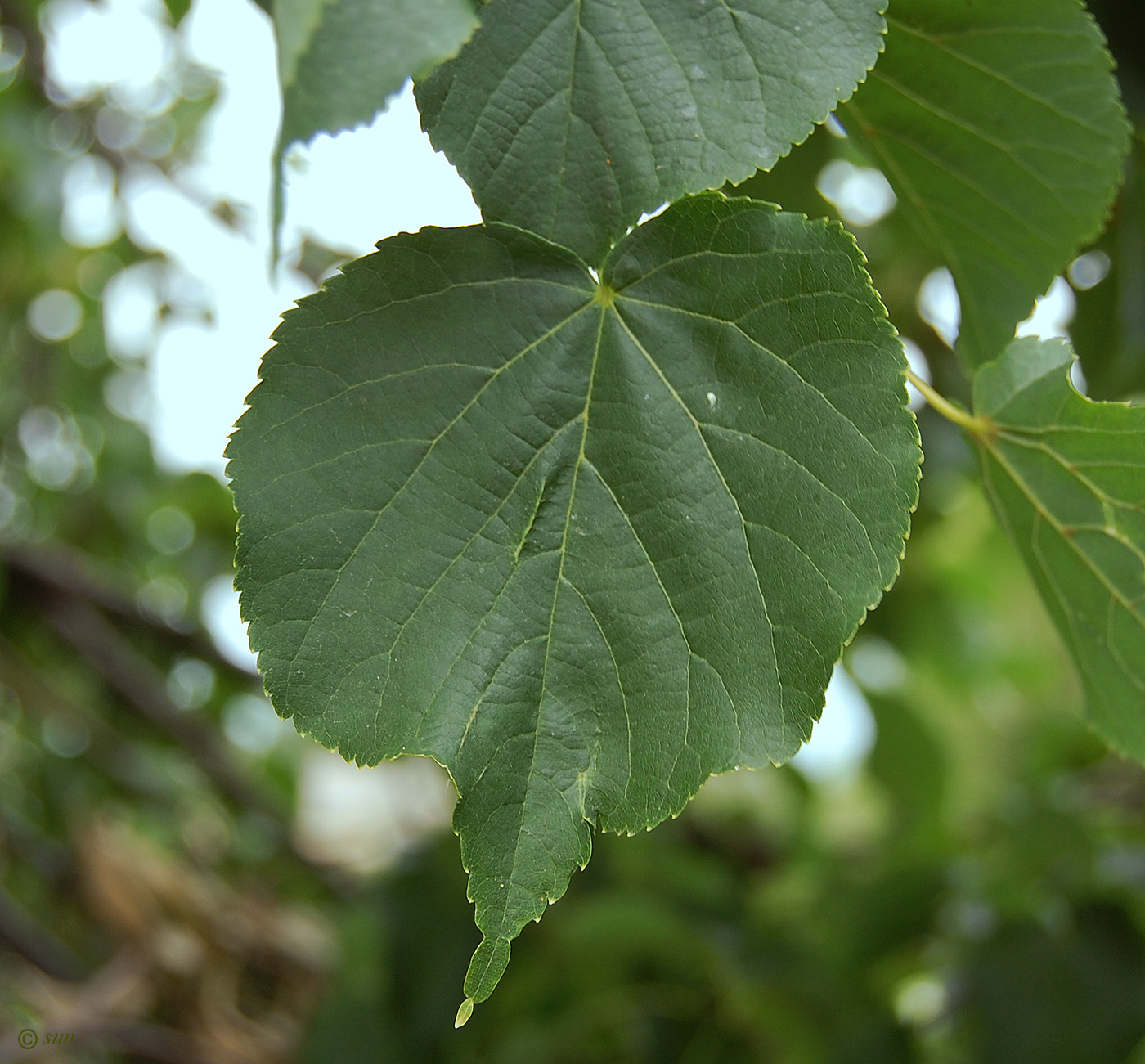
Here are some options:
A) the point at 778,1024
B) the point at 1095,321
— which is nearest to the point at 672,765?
the point at 1095,321

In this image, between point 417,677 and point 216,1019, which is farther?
point 216,1019

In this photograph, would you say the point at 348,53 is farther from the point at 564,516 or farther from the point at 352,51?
the point at 564,516

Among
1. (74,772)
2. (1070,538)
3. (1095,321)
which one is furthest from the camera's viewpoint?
(74,772)

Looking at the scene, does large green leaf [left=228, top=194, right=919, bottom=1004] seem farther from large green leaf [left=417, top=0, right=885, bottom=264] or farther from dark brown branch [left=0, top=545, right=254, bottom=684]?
dark brown branch [left=0, top=545, right=254, bottom=684]

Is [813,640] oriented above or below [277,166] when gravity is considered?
below

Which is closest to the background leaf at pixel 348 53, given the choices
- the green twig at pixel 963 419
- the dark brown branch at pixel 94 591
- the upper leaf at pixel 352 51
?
the upper leaf at pixel 352 51

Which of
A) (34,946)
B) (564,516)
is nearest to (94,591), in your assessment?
(34,946)

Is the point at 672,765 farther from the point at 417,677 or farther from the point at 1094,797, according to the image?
the point at 1094,797

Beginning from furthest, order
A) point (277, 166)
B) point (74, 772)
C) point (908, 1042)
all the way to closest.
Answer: point (74, 772) → point (908, 1042) → point (277, 166)
